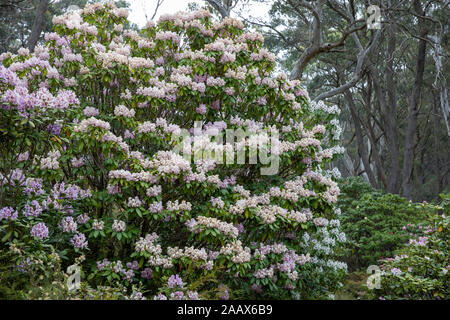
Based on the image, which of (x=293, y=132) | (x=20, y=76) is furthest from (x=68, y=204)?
(x=293, y=132)

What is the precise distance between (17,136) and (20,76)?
160 centimetres

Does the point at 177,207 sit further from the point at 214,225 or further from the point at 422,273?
the point at 422,273

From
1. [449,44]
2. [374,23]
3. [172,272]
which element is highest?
[449,44]

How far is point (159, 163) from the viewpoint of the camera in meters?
4.14

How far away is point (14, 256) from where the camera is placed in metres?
3.49

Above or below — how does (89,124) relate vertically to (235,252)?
above

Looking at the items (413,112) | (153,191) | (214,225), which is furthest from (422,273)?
(413,112)

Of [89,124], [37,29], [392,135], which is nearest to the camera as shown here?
[89,124]

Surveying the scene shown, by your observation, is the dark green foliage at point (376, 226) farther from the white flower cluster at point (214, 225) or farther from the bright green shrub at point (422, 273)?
the white flower cluster at point (214, 225)

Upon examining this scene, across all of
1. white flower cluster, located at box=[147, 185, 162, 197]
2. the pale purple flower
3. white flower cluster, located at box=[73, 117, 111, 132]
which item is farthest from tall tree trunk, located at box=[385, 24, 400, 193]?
the pale purple flower

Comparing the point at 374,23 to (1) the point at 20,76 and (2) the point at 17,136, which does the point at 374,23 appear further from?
(2) the point at 17,136

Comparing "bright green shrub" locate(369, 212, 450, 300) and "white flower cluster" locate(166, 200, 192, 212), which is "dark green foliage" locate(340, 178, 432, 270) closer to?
"bright green shrub" locate(369, 212, 450, 300)

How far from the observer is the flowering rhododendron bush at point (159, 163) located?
3846 millimetres

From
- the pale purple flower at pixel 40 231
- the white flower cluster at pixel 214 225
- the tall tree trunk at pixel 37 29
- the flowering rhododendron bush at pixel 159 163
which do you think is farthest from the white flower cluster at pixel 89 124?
the tall tree trunk at pixel 37 29
